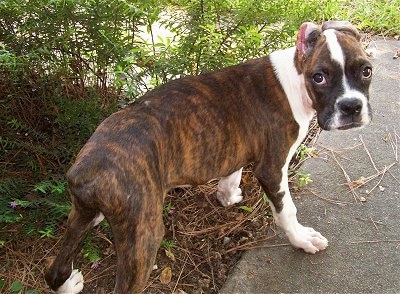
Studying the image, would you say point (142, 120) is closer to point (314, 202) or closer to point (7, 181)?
point (7, 181)

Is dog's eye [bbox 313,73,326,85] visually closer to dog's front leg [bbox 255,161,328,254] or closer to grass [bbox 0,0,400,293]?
dog's front leg [bbox 255,161,328,254]

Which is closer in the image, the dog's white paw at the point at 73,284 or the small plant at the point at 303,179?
the dog's white paw at the point at 73,284

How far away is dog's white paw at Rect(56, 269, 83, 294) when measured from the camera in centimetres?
340

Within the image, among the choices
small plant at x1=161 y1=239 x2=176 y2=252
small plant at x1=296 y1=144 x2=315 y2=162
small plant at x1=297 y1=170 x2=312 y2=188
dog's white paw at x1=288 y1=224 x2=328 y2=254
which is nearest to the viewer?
dog's white paw at x1=288 y1=224 x2=328 y2=254

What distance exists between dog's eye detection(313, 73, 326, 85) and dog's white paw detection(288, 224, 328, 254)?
1197mm

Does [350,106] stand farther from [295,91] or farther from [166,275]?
[166,275]

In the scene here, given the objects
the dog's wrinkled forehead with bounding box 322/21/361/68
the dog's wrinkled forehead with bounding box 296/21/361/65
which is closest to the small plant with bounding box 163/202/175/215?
the dog's wrinkled forehead with bounding box 296/21/361/65


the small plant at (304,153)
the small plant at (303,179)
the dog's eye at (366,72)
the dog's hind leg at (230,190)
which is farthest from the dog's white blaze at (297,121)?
the small plant at (304,153)

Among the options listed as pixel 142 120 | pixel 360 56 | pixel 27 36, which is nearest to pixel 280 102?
pixel 360 56

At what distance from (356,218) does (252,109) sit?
4.67ft

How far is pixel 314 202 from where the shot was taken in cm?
433

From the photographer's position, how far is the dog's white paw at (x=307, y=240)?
149 inches

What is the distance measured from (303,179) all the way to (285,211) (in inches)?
32.0

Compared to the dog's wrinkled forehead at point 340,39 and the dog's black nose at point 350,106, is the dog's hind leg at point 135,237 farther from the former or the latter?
the dog's wrinkled forehead at point 340,39
